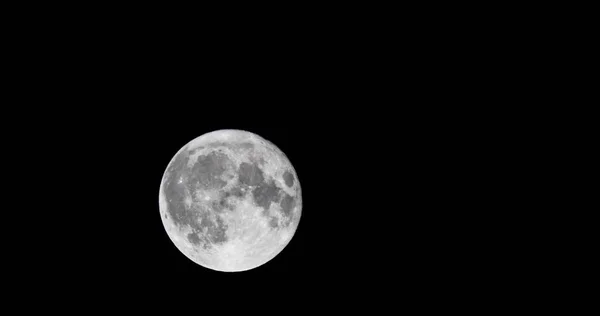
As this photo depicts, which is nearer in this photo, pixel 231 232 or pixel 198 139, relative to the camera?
pixel 231 232

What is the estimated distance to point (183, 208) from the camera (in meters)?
5.38

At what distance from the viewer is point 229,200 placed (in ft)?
17.0

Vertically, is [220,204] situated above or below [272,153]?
below

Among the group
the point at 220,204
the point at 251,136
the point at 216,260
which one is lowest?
the point at 216,260

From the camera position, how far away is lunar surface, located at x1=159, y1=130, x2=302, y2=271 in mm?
5234

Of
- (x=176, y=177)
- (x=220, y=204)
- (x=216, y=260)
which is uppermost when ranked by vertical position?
(x=176, y=177)

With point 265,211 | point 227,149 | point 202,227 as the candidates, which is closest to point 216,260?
point 202,227

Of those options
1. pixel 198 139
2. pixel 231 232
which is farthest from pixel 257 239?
pixel 198 139

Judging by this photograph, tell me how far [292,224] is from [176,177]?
1670mm

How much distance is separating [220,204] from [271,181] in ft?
2.36

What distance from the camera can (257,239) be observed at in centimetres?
542

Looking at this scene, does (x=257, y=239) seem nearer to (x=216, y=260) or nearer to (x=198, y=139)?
(x=216, y=260)

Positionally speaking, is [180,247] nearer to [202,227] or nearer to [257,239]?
[202,227]

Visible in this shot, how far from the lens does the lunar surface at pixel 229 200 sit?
523 centimetres
